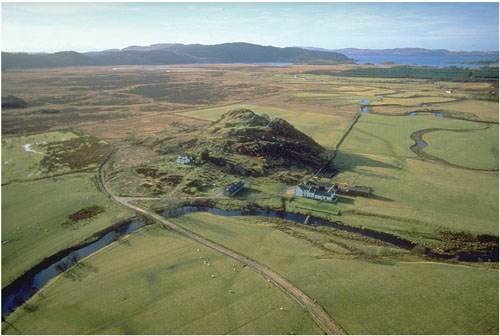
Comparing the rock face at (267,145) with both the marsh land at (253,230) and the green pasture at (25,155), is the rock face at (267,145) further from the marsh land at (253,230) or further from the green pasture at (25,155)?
the green pasture at (25,155)

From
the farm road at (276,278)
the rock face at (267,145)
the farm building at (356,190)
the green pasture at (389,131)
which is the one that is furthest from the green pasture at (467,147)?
the farm road at (276,278)

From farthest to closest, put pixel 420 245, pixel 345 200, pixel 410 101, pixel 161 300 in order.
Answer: pixel 410 101
pixel 345 200
pixel 420 245
pixel 161 300

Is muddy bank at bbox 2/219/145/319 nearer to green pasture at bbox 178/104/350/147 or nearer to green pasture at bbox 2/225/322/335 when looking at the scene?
green pasture at bbox 2/225/322/335

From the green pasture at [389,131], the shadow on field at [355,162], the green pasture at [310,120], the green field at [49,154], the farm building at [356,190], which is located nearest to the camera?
the farm building at [356,190]

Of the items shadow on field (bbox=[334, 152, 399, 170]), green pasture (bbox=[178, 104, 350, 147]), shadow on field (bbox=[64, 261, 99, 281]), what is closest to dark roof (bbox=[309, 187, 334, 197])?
shadow on field (bbox=[334, 152, 399, 170])

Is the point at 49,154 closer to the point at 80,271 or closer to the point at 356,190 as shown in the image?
the point at 80,271

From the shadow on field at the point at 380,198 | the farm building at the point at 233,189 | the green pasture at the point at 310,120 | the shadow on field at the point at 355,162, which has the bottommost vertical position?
the shadow on field at the point at 380,198

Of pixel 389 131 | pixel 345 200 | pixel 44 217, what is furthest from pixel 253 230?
pixel 389 131
